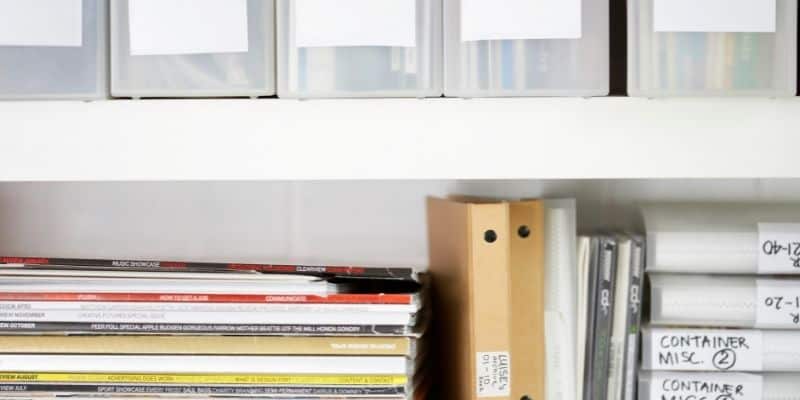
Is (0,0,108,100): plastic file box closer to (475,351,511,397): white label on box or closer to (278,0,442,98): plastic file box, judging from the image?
(278,0,442,98): plastic file box

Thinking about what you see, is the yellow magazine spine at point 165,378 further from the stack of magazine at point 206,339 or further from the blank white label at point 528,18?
the blank white label at point 528,18

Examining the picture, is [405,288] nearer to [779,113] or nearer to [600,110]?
[600,110]

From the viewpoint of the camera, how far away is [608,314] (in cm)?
97

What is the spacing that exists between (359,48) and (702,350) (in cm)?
50

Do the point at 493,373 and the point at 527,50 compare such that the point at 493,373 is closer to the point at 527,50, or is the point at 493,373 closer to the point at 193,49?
the point at 527,50

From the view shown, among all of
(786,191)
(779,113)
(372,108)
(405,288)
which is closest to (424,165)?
(372,108)

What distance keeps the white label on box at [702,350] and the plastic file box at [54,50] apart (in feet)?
2.06

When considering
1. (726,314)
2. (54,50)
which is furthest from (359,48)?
(726,314)

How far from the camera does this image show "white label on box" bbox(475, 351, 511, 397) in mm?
901

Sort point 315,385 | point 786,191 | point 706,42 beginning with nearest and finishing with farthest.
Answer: point 706,42 < point 315,385 < point 786,191

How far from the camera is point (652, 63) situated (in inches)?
31.4

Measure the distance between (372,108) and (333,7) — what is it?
95mm

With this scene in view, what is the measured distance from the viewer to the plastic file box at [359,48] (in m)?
0.79

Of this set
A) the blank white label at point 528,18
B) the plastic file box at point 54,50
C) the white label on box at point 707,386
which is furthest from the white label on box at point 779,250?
the plastic file box at point 54,50
